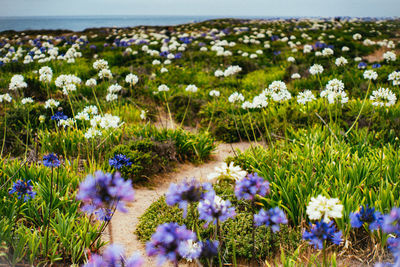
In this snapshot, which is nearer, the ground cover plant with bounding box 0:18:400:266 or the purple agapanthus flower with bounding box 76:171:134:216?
the purple agapanthus flower with bounding box 76:171:134:216

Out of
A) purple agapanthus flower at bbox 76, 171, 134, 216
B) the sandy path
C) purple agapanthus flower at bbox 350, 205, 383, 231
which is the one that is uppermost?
purple agapanthus flower at bbox 76, 171, 134, 216

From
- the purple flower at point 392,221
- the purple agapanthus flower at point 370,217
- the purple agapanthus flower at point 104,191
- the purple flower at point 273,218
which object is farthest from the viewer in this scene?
the purple flower at point 273,218

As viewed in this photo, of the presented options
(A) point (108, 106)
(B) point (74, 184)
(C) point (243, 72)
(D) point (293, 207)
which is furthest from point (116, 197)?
(C) point (243, 72)

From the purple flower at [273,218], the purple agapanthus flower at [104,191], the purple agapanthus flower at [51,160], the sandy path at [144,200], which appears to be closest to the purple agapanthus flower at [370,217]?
the purple flower at [273,218]

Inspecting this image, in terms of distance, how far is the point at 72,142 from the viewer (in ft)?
15.2

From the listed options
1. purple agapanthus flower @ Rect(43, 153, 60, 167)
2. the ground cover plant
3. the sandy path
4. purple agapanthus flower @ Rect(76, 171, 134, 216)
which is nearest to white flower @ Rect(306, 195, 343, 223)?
the ground cover plant

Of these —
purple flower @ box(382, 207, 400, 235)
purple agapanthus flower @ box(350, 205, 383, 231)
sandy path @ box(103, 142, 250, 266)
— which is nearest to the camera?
purple flower @ box(382, 207, 400, 235)

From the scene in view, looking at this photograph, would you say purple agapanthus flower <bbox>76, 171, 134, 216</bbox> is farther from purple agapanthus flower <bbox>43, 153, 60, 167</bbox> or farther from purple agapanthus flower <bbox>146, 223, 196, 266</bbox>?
purple agapanthus flower <bbox>43, 153, 60, 167</bbox>

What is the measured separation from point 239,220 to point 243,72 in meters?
9.19

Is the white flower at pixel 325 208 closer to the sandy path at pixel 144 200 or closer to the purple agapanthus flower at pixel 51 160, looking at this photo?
the sandy path at pixel 144 200

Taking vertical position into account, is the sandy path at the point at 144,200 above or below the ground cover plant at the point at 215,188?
below

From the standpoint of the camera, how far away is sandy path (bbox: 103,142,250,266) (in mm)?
2979

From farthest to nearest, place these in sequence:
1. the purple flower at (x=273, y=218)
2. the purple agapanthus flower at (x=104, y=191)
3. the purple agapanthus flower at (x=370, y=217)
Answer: the purple flower at (x=273, y=218)
the purple agapanthus flower at (x=370, y=217)
the purple agapanthus flower at (x=104, y=191)

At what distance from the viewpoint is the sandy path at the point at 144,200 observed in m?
2.98
